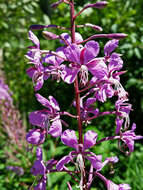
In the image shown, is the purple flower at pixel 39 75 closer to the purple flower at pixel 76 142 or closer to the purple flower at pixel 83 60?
the purple flower at pixel 83 60

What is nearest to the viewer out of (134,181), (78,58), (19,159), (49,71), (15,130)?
(78,58)

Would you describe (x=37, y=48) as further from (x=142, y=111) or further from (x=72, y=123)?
(x=142, y=111)

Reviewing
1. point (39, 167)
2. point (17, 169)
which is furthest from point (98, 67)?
point (17, 169)

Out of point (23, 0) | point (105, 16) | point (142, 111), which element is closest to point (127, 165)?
point (142, 111)

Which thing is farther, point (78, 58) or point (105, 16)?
point (105, 16)

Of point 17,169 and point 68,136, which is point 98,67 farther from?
point 17,169

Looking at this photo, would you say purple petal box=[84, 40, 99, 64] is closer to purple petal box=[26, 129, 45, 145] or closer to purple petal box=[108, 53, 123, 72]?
purple petal box=[108, 53, 123, 72]

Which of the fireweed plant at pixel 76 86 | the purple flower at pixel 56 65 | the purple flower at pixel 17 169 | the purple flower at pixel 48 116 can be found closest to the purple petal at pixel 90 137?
the fireweed plant at pixel 76 86
